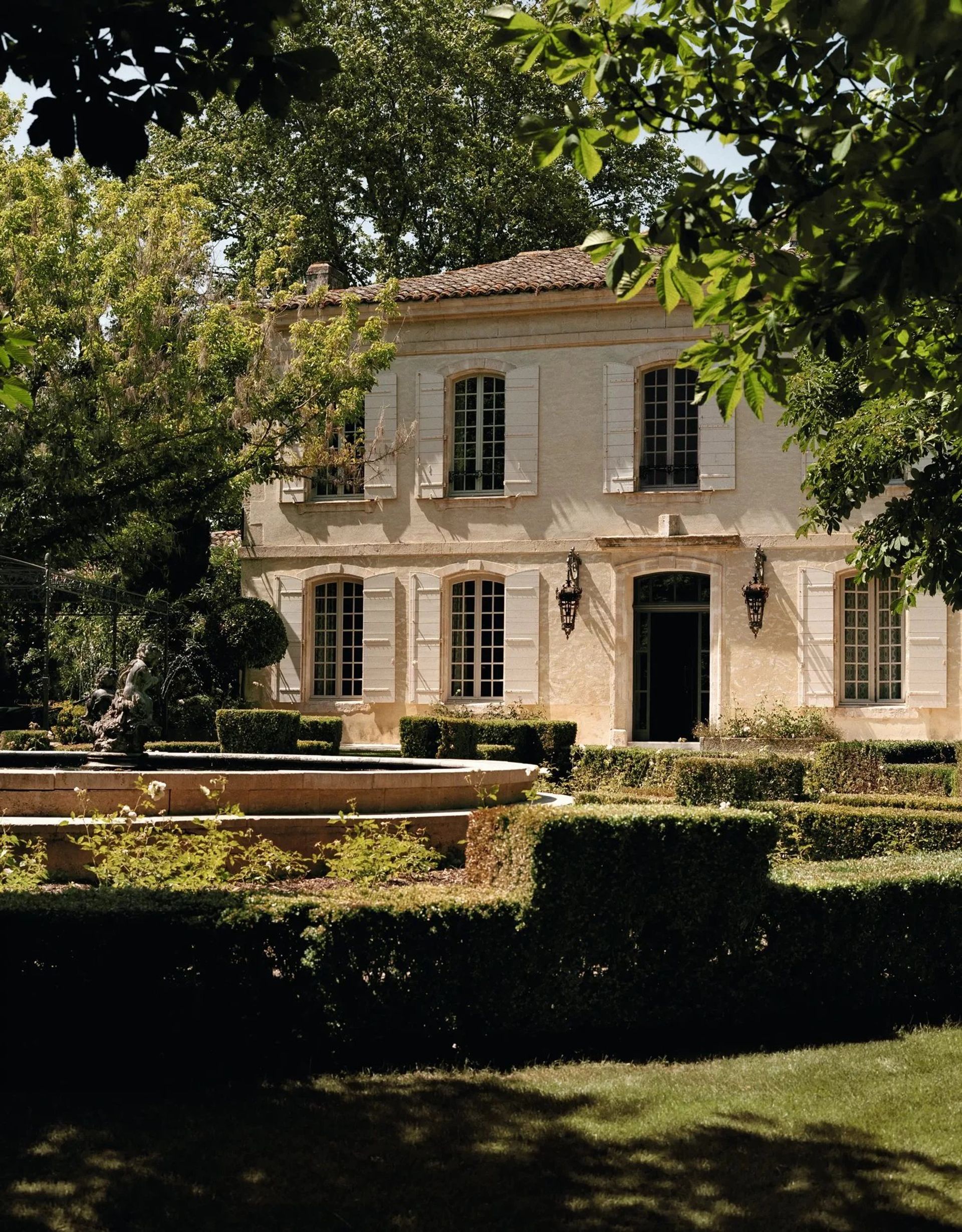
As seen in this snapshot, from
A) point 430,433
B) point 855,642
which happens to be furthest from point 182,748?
point 855,642

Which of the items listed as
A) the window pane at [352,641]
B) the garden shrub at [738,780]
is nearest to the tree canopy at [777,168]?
the garden shrub at [738,780]

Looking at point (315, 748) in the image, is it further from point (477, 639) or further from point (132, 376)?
point (132, 376)

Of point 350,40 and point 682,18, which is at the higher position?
point 350,40

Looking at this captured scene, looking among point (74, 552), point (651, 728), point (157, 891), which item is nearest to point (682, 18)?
point (157, 891)

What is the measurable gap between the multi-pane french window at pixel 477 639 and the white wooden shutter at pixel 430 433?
65.0 inches

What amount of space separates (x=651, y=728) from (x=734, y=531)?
3258 millimetres

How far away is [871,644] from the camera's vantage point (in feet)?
63.9

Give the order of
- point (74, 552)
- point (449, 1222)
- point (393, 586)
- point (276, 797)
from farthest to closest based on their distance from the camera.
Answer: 1. point (393, 586)
2. point (74, 552)
3. point (276, 797)
4. point (449, 1222)

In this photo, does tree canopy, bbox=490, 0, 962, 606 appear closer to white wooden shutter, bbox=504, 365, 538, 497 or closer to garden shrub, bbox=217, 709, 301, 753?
garden shrub, bbox=217, 709, 301, 753

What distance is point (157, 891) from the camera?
19.6 ft

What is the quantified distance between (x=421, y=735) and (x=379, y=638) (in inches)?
150

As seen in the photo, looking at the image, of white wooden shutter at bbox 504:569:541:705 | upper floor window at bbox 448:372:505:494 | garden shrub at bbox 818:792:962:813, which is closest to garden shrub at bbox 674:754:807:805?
garden shrub at bbox 818:792:962:813

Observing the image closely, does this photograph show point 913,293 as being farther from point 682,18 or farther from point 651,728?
point 651,728

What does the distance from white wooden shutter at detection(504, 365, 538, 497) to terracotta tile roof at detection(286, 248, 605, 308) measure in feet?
4.18
